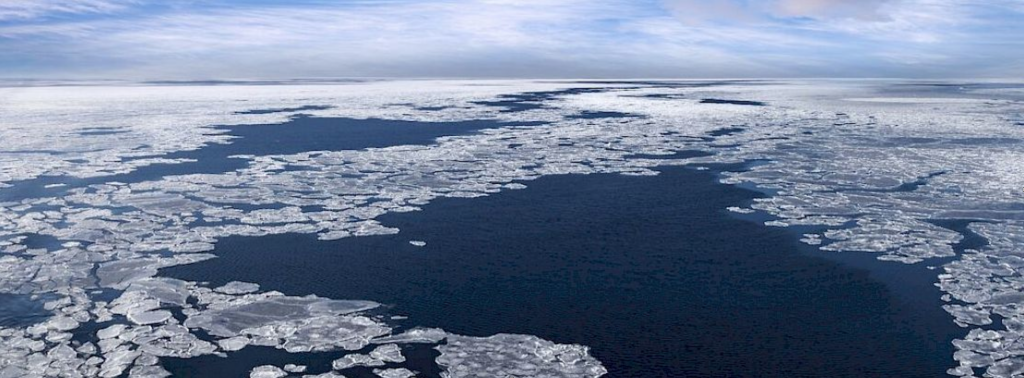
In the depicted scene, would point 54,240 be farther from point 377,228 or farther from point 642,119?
point 642,119

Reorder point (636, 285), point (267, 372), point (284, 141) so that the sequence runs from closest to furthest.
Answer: point (267, 372), point (636, 285), point (284, 141)

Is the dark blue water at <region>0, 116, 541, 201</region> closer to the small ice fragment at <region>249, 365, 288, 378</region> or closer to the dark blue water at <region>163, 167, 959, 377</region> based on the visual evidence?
the dark blue water at <region>163, 167, 959, 377</region>

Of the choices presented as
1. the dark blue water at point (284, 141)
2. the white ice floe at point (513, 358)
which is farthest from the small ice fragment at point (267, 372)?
the dark blue water at point (284, 141)

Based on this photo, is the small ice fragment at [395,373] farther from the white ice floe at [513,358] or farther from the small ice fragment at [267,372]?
the small ice fragment at [267,372]

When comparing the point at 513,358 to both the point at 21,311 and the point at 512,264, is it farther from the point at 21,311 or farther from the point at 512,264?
the point at 21,311

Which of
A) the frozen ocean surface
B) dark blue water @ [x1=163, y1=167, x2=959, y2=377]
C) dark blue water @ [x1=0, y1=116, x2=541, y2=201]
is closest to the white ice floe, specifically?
the frozen ocean surface

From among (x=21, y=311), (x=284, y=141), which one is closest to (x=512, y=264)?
(x=21, y=311)

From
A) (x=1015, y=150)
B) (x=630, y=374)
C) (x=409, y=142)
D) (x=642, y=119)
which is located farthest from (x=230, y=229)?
(x=642, y=119)
